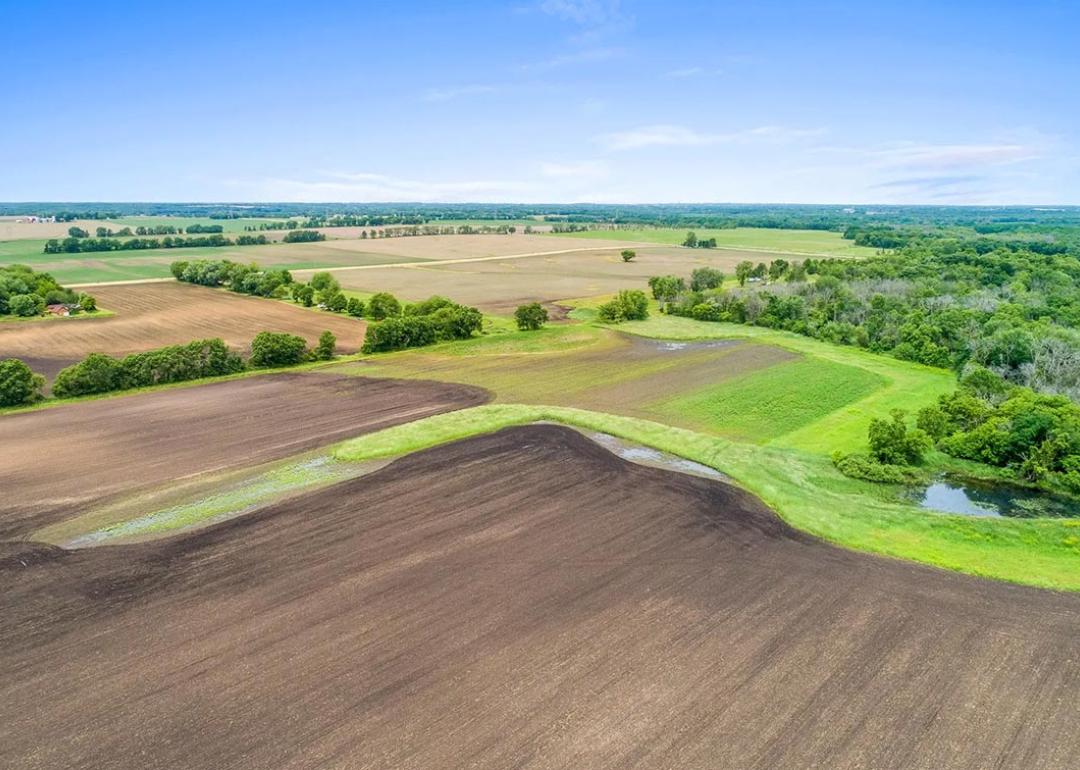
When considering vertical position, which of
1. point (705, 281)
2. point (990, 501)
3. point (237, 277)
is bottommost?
point (990, 501)

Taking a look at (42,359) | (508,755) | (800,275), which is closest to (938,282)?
(800,275)

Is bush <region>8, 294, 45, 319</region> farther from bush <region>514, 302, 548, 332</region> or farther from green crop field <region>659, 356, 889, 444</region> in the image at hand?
green crop field <region>659, 356, 889, 444</region>

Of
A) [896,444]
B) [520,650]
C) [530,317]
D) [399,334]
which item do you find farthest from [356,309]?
[520,650]

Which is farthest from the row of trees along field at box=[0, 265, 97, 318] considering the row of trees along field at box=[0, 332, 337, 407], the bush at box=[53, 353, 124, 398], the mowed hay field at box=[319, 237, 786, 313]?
the bush at box=[53, 353, 124, 398]

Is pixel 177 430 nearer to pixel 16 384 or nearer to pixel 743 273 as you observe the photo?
pixel 16 384

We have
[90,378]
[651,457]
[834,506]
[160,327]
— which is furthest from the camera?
[160,327]

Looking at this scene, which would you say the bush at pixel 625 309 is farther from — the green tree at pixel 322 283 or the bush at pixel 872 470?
the bush at pixel 872 470
